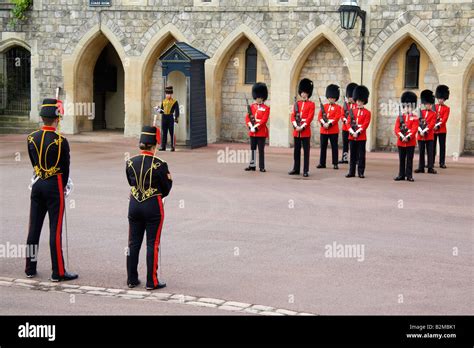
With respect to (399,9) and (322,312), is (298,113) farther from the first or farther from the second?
(322,312)

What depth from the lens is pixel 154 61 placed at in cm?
2120

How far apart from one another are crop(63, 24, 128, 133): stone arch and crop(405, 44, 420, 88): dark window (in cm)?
668

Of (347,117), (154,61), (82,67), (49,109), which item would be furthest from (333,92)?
(49,109)

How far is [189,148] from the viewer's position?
1903 centimetres

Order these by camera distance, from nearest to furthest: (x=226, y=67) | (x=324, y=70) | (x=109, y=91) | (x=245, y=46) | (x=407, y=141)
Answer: (x=407, y=141)
(x=324, y=70)
(x=245, y=46)
(x=226, y=67)
(x=109, y=91)

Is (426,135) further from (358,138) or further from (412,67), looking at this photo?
(412,67)

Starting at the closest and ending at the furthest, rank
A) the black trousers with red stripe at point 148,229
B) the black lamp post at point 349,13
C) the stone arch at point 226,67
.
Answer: the black trousers with red stripe at point 148,229
the black lamp post at point 349,13
the stone arch at point 226,67

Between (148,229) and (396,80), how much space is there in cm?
1251

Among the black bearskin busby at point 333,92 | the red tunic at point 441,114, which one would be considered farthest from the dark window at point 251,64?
the red tunic at point 441,114

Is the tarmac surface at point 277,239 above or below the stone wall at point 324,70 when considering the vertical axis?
below

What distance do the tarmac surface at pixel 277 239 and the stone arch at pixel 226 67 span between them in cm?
466

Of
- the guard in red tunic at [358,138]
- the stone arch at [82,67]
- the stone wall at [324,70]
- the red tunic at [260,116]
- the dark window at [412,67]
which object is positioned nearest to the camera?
the guard in red tunic at [358,138]

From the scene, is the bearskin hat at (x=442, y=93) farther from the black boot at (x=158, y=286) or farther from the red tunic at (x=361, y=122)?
the black boot at (x=158, y=286)

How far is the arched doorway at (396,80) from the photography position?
18.7 metres
